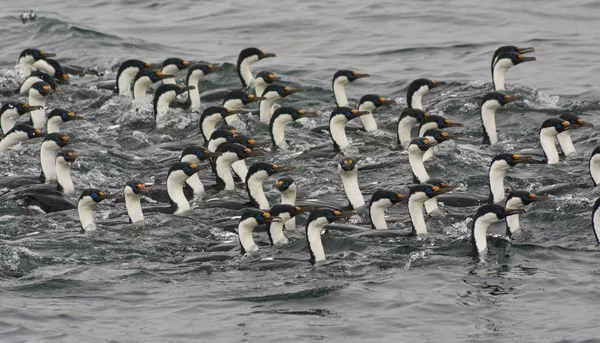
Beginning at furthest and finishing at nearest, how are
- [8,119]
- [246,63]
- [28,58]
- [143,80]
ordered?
[28,58]
[246,63]
[143,80]
[8,119]

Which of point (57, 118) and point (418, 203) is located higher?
point (57, 118)

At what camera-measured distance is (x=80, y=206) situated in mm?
16750

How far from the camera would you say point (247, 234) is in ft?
50.9

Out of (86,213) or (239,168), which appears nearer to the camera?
(86,213)

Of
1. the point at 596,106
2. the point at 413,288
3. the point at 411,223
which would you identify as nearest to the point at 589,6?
the point at 596,106

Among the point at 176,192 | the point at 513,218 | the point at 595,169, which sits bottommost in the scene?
the point at 513,218

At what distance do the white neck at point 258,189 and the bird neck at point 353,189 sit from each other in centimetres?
108

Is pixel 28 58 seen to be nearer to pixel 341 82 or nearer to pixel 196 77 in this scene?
pixel 196 77

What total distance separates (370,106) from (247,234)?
7.00 metres

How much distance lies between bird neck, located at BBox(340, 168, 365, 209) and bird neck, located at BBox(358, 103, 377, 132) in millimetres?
4439

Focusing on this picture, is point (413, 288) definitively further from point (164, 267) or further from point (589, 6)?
point (589, 6)

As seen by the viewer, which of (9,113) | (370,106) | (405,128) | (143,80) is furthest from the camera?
(143,80)

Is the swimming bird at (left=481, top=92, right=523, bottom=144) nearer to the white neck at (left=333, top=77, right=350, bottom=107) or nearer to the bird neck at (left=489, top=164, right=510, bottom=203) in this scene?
the white neck at (left=333, top=77, right=350, bottom=107)

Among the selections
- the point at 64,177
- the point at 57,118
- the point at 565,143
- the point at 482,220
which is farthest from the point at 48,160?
the point at 565,143
